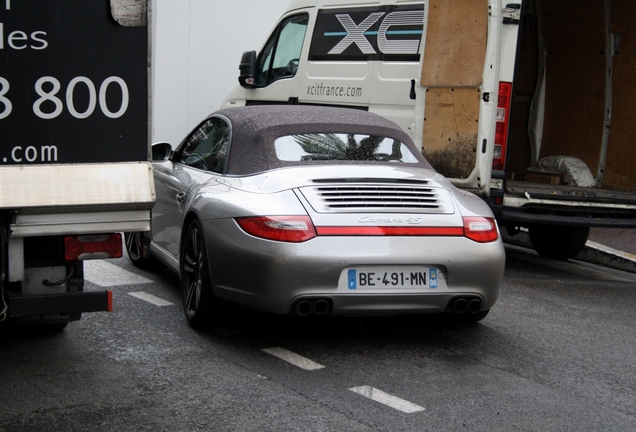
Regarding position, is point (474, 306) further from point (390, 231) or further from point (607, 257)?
point (607, 257)

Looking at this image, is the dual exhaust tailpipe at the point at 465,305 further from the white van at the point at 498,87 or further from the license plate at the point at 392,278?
the white van at the point at 498,87

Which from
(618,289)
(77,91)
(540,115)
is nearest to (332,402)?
(77,91)

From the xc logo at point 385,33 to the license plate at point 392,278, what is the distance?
488 centimetres

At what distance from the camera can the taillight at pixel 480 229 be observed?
18.9 feet

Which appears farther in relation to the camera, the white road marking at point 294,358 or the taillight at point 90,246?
the white road marking at point 294,358

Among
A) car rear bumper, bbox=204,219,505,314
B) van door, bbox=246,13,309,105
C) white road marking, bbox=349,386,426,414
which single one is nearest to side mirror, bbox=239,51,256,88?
van door, bbox=246,13,309,105

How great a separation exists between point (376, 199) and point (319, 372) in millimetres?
1115

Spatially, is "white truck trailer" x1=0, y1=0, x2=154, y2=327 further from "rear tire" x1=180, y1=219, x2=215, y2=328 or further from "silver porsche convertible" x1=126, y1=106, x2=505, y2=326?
"rear tire" x1=180, y1=219, x2=215, y2=328

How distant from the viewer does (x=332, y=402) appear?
15.6ft

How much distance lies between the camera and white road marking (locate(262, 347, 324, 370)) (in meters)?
5.39

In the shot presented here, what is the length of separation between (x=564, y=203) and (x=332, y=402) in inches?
188

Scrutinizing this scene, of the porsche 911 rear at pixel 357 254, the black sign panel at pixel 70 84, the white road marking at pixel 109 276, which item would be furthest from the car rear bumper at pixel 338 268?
the white road marking at pixel 109 276

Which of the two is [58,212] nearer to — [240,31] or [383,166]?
[383,166]

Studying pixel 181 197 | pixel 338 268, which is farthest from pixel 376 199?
pixel 181 197
